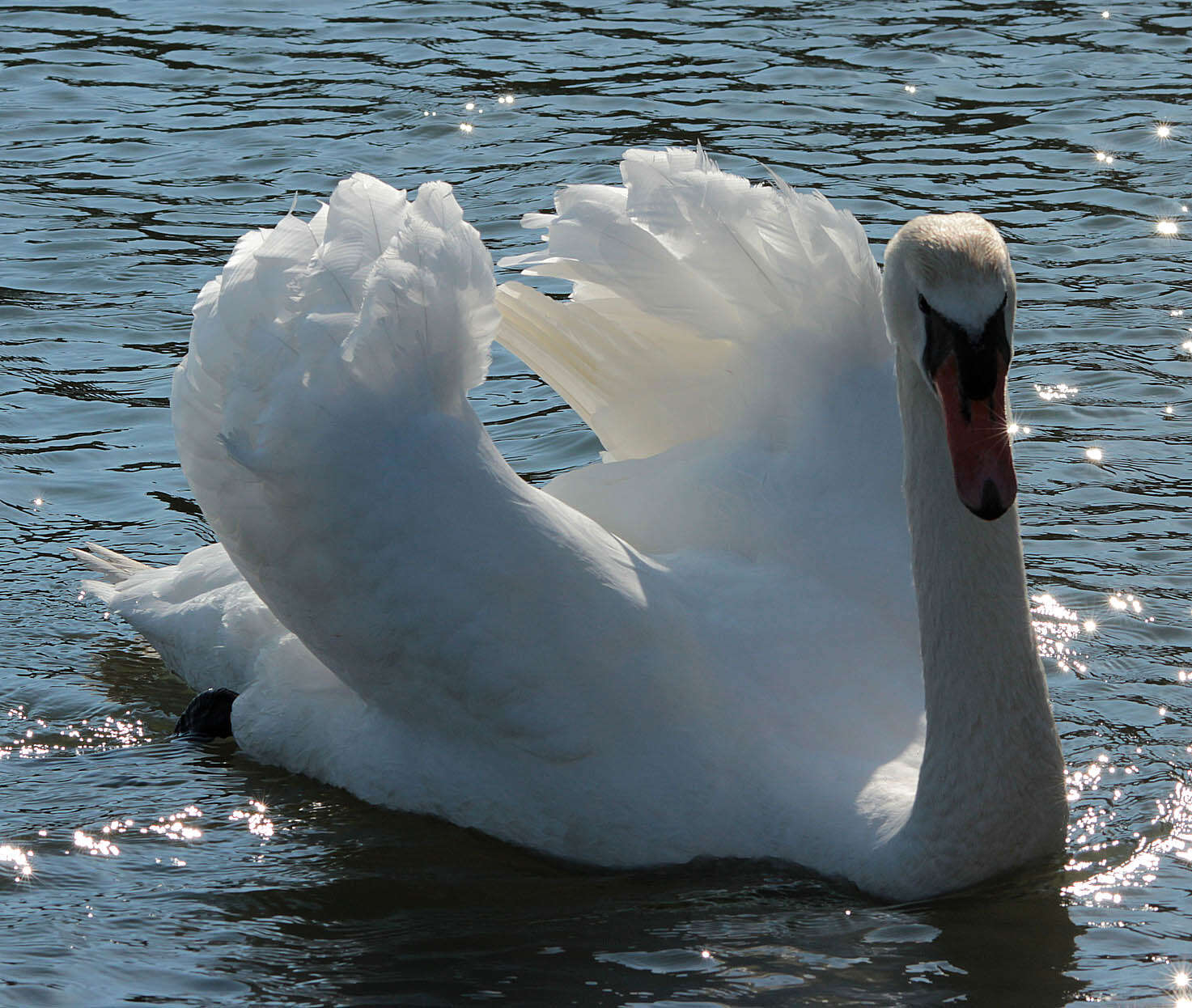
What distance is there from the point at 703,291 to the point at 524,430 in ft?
9.04

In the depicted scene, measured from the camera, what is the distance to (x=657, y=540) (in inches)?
276

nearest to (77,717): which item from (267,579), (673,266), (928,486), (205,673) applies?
(205,673)

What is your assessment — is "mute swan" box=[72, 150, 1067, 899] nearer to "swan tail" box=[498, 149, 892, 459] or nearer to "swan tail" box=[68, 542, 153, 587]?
"swan tail" box=[498, 149, 892, 459]

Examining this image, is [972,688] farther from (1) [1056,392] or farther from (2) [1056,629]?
(1) [1056,392]

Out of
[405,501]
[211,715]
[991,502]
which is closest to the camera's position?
[991,502]

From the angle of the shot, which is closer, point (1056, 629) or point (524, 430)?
point (1056, 629)

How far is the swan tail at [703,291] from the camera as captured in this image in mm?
6883

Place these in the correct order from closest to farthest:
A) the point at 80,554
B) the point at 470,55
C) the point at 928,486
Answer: the point at 928,486, the point at 80,554, the point at 470,55

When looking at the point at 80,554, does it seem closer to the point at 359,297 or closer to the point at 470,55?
the point at 359,297

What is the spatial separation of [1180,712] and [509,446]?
3566mm

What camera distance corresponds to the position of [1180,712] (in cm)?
693

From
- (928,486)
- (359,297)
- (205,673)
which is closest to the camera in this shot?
(928,486)

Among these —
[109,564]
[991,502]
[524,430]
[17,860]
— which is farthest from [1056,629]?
[17,860]

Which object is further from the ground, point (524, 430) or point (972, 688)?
point (972, 688)
